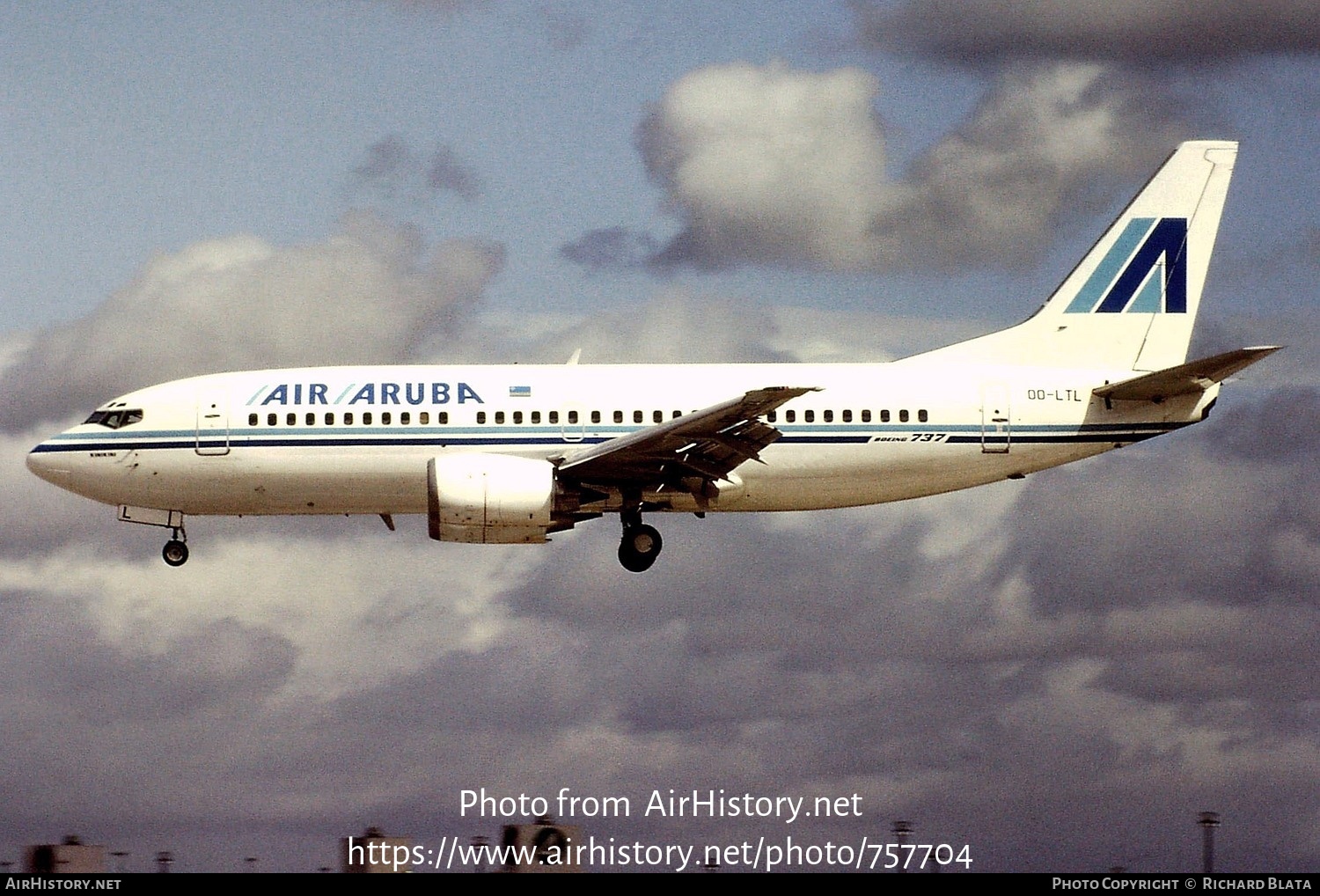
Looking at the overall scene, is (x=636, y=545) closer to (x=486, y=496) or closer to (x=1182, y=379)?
(x=486, y=496)

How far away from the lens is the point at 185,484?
48.9 meters

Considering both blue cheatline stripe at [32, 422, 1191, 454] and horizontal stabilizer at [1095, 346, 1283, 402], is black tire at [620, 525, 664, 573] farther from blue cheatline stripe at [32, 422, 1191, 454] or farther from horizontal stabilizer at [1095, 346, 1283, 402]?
horizontal stabilizer at [1095, 346, 1283, 402]

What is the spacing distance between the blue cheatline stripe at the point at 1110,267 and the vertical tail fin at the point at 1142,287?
0.02m

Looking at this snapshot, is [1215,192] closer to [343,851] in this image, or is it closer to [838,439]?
[838,439]

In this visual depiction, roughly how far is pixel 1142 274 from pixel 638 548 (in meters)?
14.6

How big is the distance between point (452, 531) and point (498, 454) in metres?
2.50

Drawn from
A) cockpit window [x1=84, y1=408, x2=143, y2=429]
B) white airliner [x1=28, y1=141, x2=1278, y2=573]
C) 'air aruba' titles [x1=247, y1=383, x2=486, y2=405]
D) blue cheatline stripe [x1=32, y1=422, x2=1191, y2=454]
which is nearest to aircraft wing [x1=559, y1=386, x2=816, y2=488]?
white airliner [x1=28, y1=141, x2=1278, y2=573]

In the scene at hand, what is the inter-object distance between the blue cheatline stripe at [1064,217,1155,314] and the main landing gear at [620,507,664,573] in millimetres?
11901

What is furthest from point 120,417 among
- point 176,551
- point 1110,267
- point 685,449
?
point 1110,267

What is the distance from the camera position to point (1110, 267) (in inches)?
2089

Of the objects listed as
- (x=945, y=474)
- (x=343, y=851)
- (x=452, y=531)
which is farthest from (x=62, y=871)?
(x=945, y=474)

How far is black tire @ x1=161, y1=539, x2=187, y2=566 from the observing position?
163 feet

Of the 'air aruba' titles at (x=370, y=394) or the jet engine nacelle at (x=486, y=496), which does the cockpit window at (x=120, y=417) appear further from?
the jet engine nacelle at (x=486, y=496)

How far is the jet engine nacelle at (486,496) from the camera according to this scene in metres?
46.0
